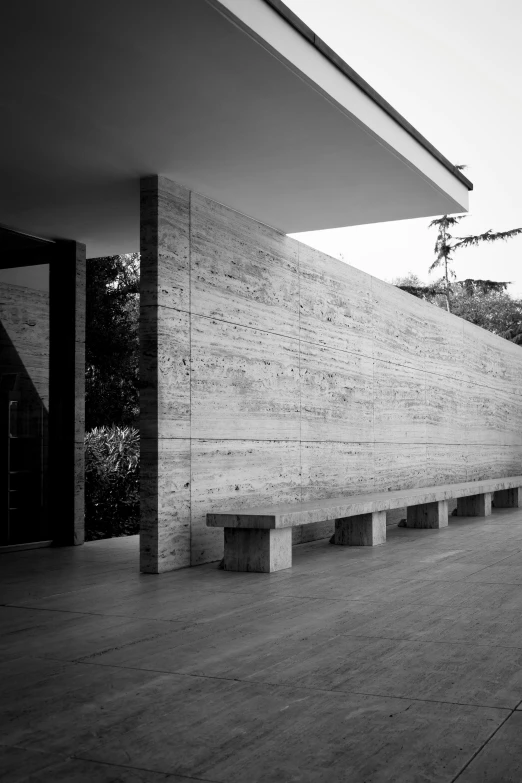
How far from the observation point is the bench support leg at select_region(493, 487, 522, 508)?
13898 millimetres

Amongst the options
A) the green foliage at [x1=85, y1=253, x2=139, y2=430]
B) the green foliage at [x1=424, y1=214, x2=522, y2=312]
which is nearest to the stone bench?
the green foliage at [x1=85, y1=253, x2=139, y2=430]

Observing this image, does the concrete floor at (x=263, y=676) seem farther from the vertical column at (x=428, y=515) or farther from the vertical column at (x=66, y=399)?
the vertical column at (x=428, y=515)

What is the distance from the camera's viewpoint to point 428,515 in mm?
10789

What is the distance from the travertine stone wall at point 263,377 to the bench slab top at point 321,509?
0.43 meters

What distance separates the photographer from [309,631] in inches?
189

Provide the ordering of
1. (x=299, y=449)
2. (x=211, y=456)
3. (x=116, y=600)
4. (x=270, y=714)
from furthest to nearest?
(x=299, y=449), (x=211, y=456), (x=116, y=600), (x=270, y=714)

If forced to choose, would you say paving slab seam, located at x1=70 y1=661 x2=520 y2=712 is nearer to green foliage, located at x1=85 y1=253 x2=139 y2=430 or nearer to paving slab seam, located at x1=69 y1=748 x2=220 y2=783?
paving slab seam, located at x1=69 y1=748 x2=220 y2=783

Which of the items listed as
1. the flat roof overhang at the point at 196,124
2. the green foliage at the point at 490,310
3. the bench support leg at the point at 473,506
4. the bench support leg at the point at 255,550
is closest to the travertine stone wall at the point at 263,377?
the bench support leg at the point at 255,550

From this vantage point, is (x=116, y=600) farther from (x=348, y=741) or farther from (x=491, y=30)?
(x=491, y=30)

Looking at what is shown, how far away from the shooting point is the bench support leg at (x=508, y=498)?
45.6 ft

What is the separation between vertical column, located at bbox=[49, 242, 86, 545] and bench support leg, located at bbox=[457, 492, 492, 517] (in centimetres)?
562

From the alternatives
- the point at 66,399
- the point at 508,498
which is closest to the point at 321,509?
the point at 66,399

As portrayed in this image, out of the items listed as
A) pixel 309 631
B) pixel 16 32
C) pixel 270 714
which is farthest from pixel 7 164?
pixel 270 714

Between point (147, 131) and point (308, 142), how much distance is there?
1.23 metres
